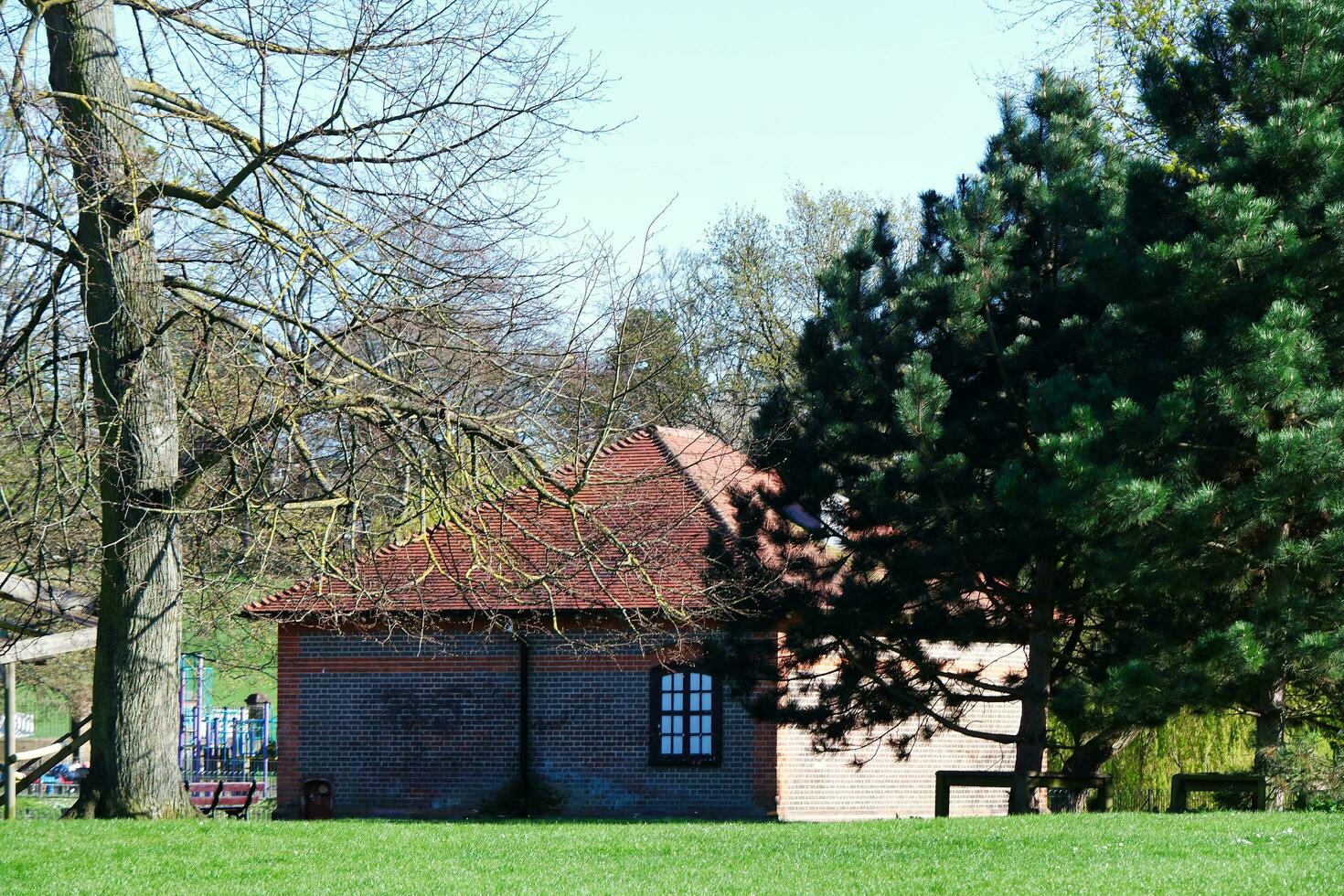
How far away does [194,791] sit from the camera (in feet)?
89.4

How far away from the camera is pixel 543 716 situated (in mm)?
23594

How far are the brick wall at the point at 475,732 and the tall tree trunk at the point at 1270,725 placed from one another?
7314 mm

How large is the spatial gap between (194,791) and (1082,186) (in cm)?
1846

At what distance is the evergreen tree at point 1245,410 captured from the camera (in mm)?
14930

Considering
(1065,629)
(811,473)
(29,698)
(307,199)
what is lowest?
(29,698)

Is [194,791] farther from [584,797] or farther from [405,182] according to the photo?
[405,182]

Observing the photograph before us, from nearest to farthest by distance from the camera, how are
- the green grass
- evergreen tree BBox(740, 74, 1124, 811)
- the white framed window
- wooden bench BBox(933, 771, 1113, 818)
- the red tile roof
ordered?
the green grass
the red tile roof
evergreen tree BBox(740, 74, 1124, 811)
wooden bench BBox(933, 771, 1113, 818)
the white framed window

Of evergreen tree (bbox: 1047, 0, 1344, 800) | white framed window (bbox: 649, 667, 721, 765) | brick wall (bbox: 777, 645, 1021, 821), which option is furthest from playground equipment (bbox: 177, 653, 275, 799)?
evergreen tree (bbox: 1047, 0, 1344, 800)

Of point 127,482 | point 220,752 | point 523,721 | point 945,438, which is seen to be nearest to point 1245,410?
point 945,438

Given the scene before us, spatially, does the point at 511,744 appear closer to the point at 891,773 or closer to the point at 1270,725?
the point at 891,773

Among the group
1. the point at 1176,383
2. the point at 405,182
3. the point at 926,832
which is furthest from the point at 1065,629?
the point at 405,182

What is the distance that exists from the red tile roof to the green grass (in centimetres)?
290

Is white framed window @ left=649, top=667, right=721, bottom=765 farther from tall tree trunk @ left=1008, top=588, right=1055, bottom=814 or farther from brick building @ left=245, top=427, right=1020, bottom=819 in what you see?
tall tree trunk @ left=1008, top=588, right=1055, bottom=814

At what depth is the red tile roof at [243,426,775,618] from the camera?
16422mm
